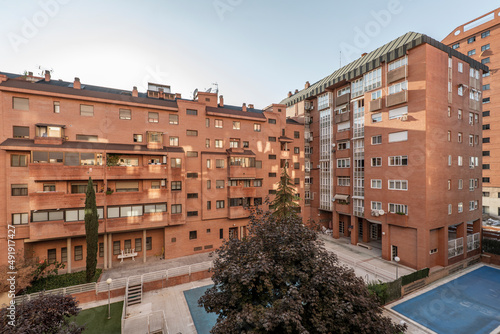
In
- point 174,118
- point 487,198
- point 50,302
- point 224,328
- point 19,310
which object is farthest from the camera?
point 487,198

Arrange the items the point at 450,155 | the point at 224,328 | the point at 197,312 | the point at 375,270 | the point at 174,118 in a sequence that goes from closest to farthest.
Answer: the point at 224,328 < the point at 197,312 < the point at 375,270 < the point at 450,155 < the point at 174,118

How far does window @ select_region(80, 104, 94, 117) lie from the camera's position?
22422 millimetres

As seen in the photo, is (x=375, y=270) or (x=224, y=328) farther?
(x=375, y=270)

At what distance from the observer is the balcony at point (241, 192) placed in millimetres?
28375

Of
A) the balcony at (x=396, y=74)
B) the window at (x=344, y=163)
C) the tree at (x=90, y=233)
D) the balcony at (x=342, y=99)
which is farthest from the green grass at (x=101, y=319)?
the balcony at (x=342, y=99)

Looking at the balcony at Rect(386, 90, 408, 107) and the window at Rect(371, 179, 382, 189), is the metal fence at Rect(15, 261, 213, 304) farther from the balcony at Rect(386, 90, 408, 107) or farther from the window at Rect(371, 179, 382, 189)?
the balcony at Rect(386, 90, 408, 107)

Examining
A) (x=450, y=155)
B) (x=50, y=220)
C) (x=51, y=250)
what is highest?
(x=450, y=155)

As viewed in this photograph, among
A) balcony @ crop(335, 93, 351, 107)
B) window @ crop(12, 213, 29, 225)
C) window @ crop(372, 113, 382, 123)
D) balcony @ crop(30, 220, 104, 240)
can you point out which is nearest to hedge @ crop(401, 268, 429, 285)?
window @ crop(372, 113, 382, 123)

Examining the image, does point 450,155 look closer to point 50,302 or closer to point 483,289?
point 483,289

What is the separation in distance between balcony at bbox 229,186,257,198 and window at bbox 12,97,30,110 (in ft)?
72.8

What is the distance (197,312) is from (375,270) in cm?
1765

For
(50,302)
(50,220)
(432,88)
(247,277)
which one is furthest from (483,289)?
(50,220)

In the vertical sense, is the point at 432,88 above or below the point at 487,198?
above

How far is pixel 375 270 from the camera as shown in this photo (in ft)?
71.2
